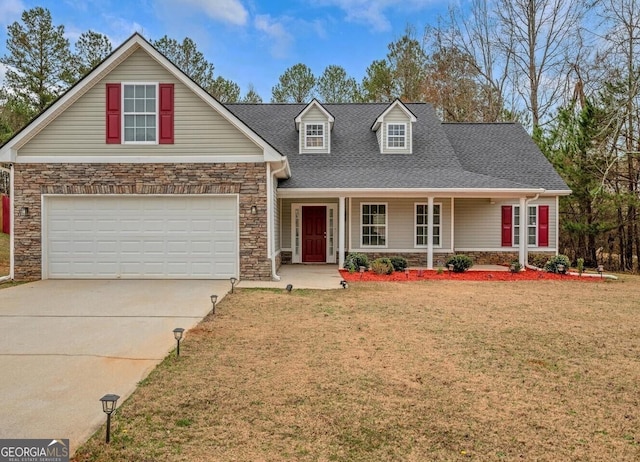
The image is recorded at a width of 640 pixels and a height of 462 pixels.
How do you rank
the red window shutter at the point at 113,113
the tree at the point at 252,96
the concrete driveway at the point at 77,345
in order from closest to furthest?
the concrete driveway at the point at 77,345 < the red window shutter at the point at 113,113 < the tree at the point at 252,96

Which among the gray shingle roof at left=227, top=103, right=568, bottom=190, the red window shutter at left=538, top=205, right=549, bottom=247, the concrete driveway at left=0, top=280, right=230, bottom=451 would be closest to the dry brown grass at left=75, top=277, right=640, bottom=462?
the concrete driveway at left=0, top=280, right=230, bottom=451

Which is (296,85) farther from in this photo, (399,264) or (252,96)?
(399,264)

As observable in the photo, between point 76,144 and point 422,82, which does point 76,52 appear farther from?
point 422,82

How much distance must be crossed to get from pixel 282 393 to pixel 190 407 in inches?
33.5

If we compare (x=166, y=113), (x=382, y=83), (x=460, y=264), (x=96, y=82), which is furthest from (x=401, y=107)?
(x=382, y=83)

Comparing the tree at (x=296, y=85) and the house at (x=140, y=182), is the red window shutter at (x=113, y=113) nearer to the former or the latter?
the house at (x=140, y=182)

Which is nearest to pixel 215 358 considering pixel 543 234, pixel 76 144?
pixel 76 144

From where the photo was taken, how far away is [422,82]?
87.1 ft

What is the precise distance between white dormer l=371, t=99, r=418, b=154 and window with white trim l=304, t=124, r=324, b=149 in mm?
2174

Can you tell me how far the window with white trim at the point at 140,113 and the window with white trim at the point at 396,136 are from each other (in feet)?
27.4

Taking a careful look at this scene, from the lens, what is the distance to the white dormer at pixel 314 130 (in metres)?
15.8

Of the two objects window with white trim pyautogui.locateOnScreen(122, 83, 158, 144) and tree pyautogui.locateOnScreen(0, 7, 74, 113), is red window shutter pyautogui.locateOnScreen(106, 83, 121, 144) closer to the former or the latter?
window with white trim pyautogui.locateOnScreen(122, 83, 158, 144)

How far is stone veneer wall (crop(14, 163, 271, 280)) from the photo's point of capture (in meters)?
11.2

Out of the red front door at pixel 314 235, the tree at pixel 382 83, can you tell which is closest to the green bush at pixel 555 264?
the red front door at pixel 314 235
